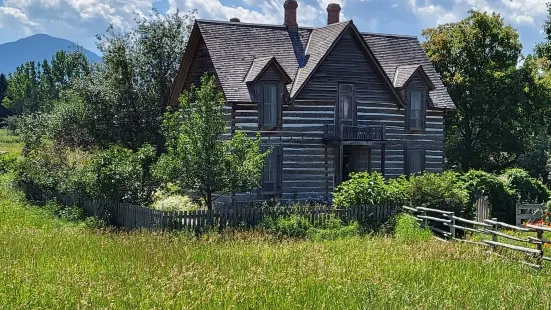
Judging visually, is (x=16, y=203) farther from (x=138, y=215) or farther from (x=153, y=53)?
(x=153, y=53)

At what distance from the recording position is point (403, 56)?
36344mm

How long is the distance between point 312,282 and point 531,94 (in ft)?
122

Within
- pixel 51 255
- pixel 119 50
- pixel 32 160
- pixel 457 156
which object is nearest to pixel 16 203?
pixel 32 160

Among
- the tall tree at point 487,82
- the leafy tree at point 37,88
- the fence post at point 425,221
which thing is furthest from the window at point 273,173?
the leafy tree at point 37,88

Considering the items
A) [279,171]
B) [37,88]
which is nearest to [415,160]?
[279,171]

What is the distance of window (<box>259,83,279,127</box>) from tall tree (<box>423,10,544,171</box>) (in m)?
18.6

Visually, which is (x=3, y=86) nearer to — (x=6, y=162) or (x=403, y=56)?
(x=6, y=162)

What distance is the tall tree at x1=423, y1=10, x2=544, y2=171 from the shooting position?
45.2 meters

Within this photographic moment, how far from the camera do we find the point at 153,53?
40094mm

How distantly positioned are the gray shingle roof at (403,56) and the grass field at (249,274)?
17671 millimetres

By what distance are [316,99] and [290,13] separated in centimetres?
559

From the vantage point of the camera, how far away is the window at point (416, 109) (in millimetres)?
34750

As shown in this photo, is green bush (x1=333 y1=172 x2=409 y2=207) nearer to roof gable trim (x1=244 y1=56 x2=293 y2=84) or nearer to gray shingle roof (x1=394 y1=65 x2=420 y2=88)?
roof gable trim (x1=244 y1=56 x2=293 y2=84)

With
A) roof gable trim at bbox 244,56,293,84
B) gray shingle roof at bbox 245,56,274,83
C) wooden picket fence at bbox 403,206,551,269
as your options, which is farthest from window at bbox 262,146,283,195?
wooden picket fence at bbox 403,206,551,269
